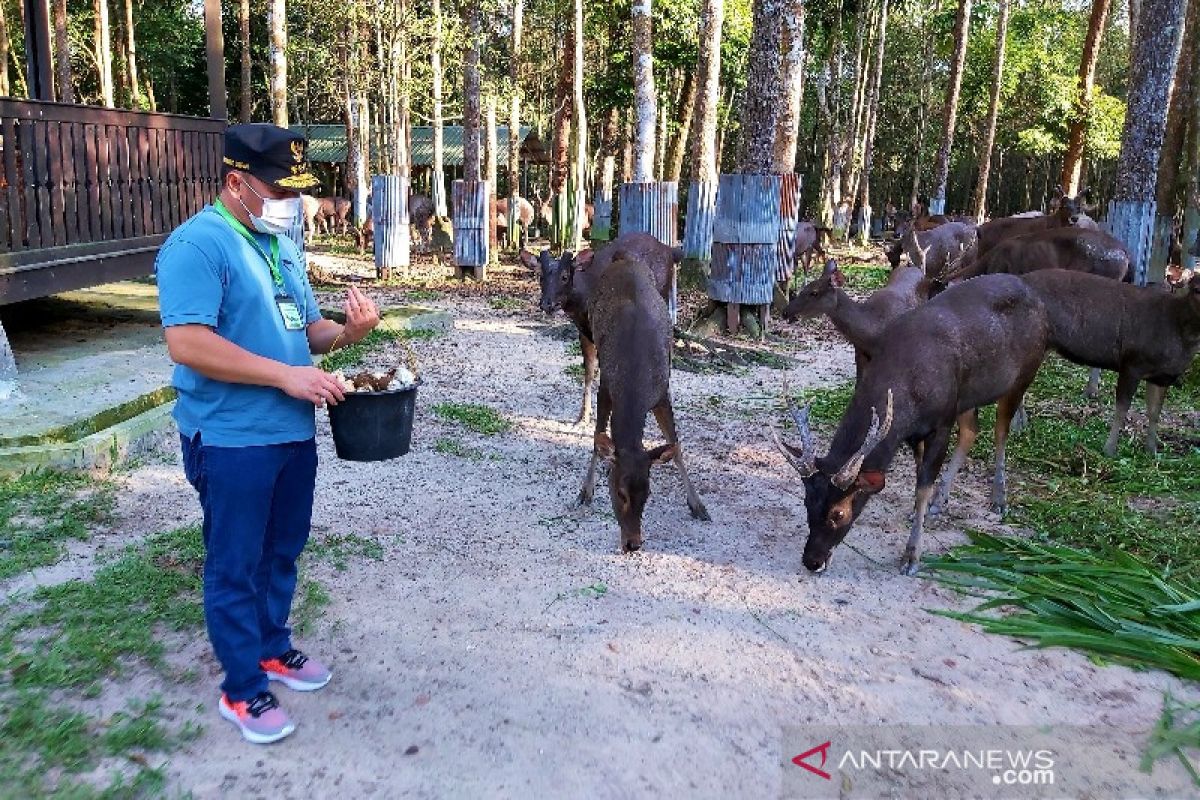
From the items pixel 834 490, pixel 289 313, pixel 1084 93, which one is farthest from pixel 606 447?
pixel 1084 93

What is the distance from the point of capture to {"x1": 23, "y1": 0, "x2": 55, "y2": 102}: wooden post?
9.99 metres

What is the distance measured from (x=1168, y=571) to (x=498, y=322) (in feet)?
31.0

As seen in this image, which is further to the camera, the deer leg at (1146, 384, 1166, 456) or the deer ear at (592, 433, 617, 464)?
the deer leg at (1146, 384, 1166, 456)

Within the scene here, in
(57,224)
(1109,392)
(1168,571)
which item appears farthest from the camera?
(1109,392)

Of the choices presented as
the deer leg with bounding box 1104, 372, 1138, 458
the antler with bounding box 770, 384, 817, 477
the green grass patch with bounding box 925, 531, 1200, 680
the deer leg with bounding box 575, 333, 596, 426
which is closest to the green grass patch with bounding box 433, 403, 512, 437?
the deer leg with bounding box 575, 333, 596, 426

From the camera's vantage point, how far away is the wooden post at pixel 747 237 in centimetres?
1209

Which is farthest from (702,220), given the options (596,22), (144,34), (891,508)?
(144,34)

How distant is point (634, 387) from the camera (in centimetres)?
602

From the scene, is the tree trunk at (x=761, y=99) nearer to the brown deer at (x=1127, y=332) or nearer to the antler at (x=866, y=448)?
the brown deer at (x=1127, y=332)

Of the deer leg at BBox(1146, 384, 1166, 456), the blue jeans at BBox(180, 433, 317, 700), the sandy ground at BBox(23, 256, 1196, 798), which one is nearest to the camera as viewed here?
the blue jeans at BBox(180, 433, 317, 700)

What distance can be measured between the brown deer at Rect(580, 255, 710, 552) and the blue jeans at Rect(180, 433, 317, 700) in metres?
2.41

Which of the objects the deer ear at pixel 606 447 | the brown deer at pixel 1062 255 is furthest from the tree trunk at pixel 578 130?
the deer ear at pixel 606 447

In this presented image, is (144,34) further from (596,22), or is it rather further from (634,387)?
(634,387)

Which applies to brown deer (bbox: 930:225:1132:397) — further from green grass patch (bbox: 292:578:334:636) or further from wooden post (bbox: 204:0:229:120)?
wooden post (bbox: 204:0:229:120)
